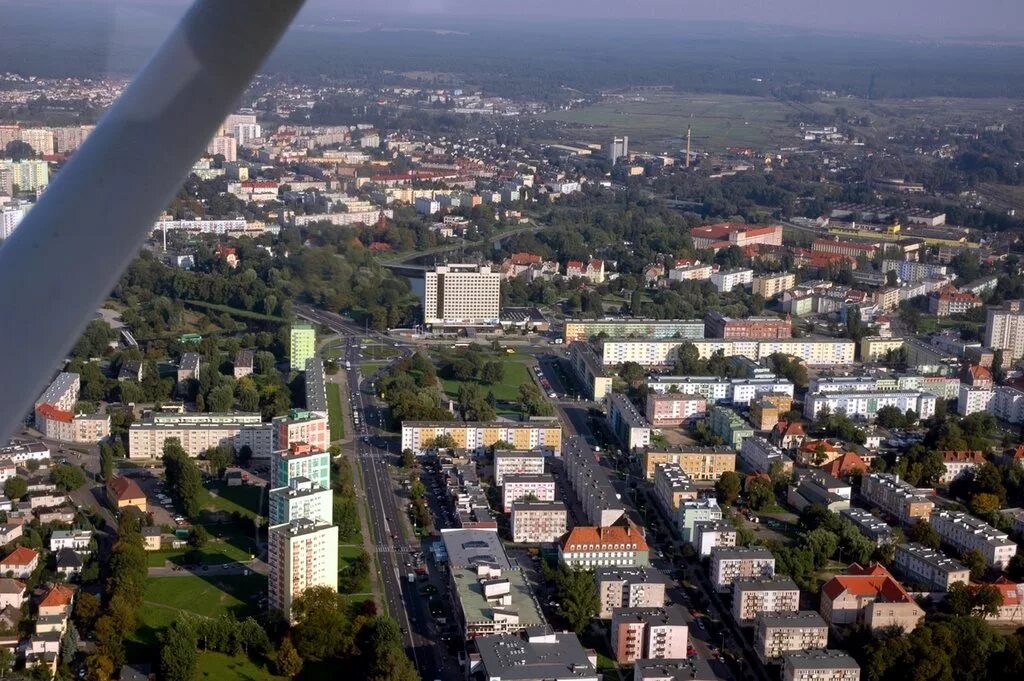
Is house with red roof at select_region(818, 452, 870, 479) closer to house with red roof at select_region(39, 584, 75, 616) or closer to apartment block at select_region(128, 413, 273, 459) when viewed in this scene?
apartment block at select_region(128, 413, 273, 459)

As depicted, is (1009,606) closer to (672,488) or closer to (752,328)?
(672,488)

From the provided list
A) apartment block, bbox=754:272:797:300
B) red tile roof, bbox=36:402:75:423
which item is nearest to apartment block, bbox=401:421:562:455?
red tile roof, bbox=36:402:75:423

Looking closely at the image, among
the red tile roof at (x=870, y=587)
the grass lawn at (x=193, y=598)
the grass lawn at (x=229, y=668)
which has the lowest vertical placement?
the grass lawn at (x=229, y=668)

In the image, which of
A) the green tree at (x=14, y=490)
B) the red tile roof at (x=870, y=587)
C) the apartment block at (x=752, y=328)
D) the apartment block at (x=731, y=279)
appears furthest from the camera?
the apartment block at (x=731, y=279)

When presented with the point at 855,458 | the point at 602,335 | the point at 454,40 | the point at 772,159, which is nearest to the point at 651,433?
the point at 855,458

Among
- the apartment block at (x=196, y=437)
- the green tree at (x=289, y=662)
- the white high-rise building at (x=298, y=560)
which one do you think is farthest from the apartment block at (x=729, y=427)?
the green tree at (x=289, y=662)

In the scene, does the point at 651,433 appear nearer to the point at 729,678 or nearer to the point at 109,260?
the point at 729,678

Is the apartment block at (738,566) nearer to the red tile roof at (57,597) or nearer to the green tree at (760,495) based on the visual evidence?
the green tree at (760,495)
